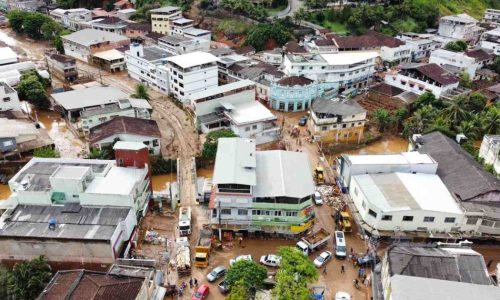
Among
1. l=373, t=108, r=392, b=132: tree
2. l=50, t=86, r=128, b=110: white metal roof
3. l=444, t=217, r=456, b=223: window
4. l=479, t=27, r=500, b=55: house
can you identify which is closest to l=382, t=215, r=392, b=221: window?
A: l=444, t=217, r=456, b=223: window

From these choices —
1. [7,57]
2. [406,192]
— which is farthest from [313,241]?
[7,57]

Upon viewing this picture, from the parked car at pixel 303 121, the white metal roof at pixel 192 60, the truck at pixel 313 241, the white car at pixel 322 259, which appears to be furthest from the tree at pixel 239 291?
the white metal roof at pixel 192 60

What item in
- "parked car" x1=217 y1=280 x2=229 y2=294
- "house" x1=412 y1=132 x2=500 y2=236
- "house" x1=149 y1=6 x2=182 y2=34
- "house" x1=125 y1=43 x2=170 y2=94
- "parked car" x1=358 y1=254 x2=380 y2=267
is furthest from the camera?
"house" x1=149 y1=6 x2=182 y2=34

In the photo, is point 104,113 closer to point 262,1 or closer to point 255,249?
point 255,249

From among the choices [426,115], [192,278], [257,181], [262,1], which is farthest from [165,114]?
[262,1]

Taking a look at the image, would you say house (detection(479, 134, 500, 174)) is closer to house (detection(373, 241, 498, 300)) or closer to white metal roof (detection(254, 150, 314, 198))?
house (detection(373, 241, 498, 300))

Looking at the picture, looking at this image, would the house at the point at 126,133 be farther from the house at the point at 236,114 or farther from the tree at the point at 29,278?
the tree at the point at 29,278
